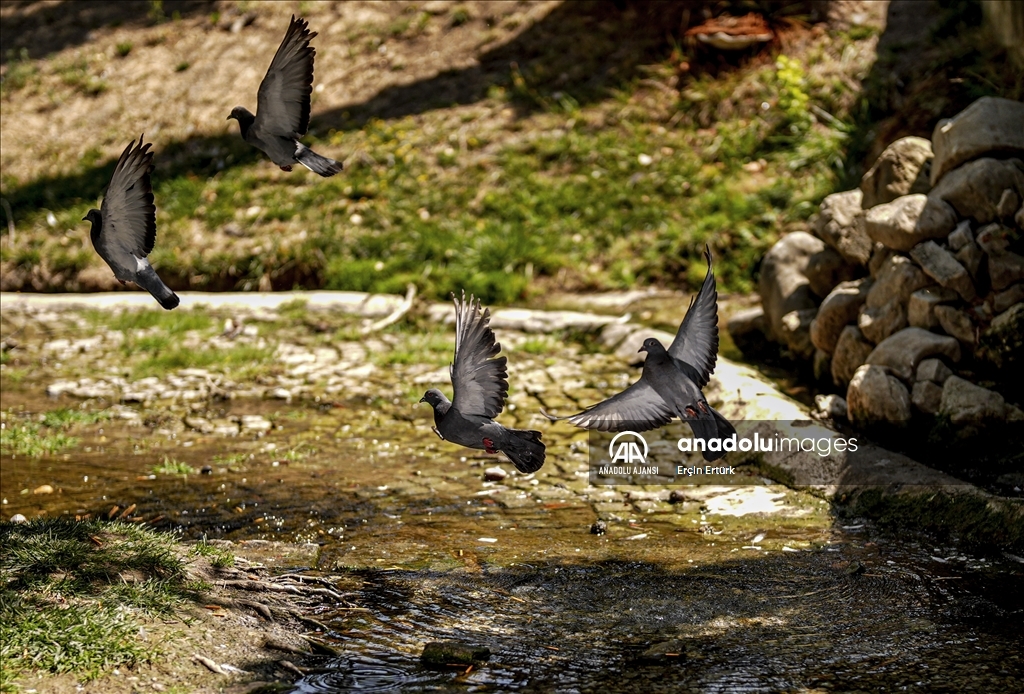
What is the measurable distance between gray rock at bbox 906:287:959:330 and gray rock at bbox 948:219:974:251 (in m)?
0.26

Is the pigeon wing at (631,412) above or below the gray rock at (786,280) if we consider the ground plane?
above

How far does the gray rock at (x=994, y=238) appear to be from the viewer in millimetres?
6145

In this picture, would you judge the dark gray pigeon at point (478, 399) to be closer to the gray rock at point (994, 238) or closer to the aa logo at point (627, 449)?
the aa logo at point (627, 449)

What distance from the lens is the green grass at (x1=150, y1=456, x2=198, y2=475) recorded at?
628cm

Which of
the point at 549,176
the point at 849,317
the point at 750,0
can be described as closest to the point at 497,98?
the point at 549,176

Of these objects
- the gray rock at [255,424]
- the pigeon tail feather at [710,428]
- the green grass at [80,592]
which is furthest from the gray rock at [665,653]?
the gray rock at [255,424]

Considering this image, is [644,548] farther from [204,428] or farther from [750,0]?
[750,0]

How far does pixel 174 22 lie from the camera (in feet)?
50.4

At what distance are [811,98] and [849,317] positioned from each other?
4866 mm

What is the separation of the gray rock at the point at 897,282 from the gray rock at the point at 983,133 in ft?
2.11

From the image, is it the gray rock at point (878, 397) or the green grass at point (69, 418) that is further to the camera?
the green grass at point (69, 418)

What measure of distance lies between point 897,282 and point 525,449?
12.5 feet

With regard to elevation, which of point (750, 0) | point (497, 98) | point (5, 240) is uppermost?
point (750, 0)

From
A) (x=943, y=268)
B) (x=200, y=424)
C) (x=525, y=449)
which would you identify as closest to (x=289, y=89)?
(x=525, y=449)
